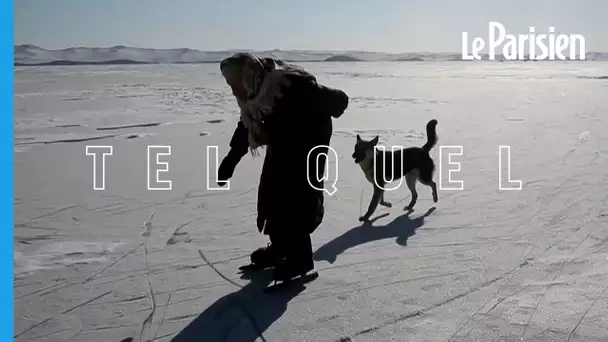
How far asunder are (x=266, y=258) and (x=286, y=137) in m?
0.96

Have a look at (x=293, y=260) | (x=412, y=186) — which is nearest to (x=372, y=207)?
(x=412, y=186)

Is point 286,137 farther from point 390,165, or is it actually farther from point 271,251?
point 390,165

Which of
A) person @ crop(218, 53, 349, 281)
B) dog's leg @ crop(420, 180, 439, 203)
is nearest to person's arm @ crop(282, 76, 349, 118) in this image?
person @ crop(218, 53, 349, 281)

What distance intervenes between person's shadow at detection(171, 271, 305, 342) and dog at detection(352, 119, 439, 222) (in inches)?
70.2

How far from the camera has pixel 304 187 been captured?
334 centimetres

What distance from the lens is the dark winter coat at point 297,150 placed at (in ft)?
10.5

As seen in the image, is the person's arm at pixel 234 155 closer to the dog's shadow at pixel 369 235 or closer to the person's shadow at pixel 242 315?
the person's shadow at pixel 242 315

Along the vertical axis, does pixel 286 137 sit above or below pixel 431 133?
below

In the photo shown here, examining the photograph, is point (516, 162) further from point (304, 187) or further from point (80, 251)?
point (80, 251)

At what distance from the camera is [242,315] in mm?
3143

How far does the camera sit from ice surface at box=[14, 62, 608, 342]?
304 cm

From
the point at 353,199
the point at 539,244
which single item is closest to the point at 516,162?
the point at 353,199

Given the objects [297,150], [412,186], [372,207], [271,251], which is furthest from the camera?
[412,186]

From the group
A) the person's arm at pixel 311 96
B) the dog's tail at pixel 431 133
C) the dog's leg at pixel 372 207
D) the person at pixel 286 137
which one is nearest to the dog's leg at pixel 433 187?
the dog's tail at pixel 431 133
